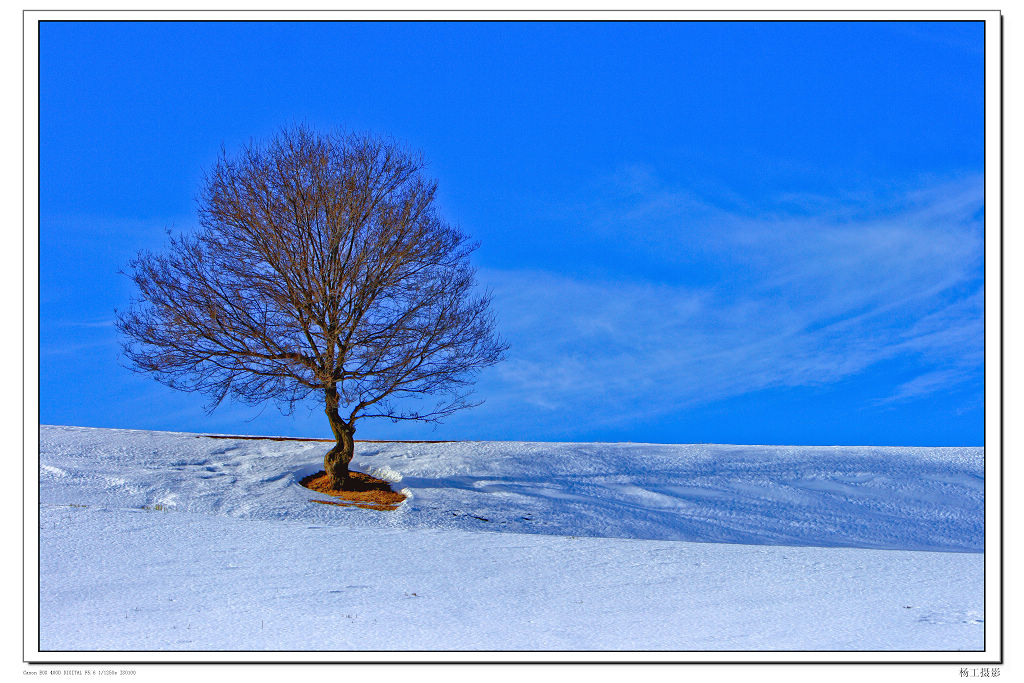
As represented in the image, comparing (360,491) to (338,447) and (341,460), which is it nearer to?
(341,460)

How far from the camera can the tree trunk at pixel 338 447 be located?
14164 mm

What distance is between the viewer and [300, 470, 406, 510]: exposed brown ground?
12906mm

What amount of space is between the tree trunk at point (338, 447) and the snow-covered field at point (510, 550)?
3.26ft

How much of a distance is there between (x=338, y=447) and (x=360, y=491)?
0.89 meters

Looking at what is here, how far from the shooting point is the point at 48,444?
54.2 ft

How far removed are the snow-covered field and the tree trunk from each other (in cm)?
99

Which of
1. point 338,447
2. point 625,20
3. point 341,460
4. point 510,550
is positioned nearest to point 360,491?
point 341,460

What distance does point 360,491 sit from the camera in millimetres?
14078

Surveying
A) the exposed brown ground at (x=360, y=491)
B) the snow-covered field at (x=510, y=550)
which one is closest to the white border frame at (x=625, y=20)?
the snow-covered field at (x=510, y=550)

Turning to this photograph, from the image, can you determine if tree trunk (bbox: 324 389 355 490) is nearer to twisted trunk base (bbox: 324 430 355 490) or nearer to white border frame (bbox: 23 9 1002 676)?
twisted trunk base (bbox: 324 430 355 490)

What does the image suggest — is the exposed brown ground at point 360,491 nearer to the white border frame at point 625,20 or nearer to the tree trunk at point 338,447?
the tree trunk at point 338,447
